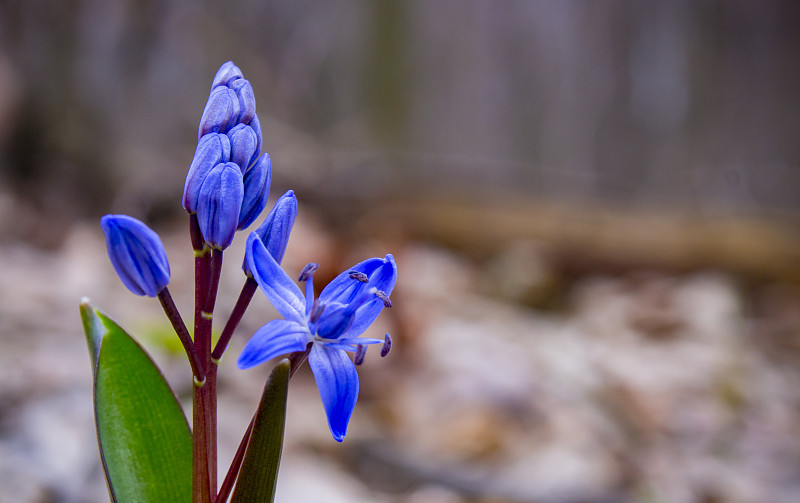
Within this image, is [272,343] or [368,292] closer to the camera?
[272,343]

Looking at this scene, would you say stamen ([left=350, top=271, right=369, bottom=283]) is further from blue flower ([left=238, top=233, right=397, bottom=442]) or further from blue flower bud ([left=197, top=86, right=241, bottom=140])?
blue flower bud ([left=197, top=86, right=241, bottom=140])

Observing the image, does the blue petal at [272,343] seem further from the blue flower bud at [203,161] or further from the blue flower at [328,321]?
the blue flower bud at [203,161]

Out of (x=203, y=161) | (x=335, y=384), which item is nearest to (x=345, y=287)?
(x=335, y=384)

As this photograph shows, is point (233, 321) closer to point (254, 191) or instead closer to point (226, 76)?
point (254, 191)

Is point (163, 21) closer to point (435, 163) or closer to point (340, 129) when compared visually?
point (340, 129)

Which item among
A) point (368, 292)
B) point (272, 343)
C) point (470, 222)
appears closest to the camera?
point (272, 343)

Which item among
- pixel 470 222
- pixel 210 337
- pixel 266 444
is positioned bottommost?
pixel 266 444
